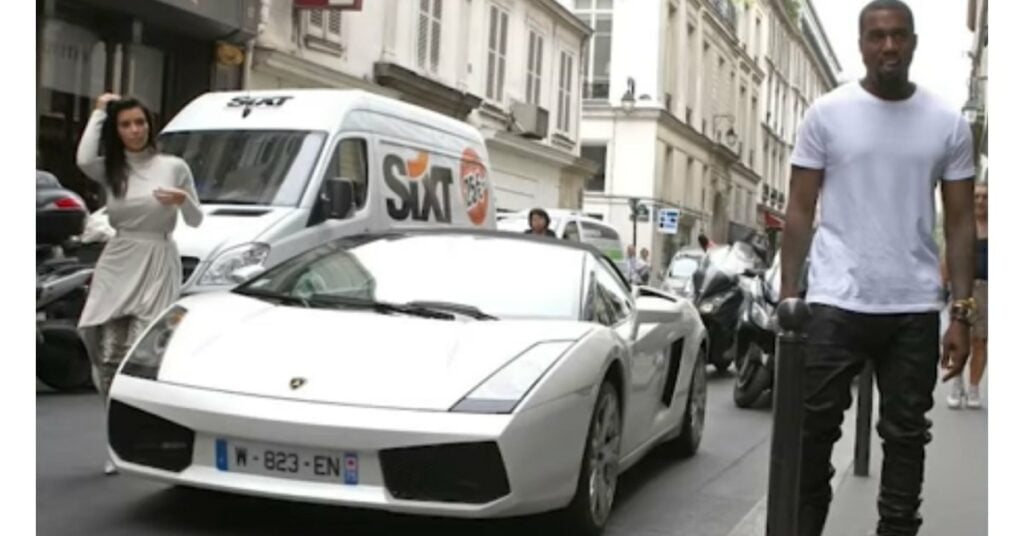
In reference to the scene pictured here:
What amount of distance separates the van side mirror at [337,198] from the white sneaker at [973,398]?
516cm

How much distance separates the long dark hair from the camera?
5559 mm

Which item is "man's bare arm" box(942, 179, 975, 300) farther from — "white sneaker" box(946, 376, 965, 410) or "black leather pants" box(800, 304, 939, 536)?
"white sneaker" box(946, 376, 965, 410)

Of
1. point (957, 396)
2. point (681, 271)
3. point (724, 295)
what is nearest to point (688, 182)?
point (681, 271)

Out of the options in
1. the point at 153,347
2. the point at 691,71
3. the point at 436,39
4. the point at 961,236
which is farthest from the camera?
the point at 691,71

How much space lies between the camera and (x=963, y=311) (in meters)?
3.88

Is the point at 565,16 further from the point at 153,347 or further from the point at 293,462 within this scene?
the point at 293,462

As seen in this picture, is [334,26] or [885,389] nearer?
[885,389]

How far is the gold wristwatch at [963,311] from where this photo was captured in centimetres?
388

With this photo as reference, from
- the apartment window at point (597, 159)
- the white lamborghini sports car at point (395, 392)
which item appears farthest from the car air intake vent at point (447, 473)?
the apartment window at point (597, 159)

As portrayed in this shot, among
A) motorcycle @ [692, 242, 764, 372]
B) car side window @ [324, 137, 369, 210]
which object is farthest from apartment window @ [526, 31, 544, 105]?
car side window @ [324, 137, 369, 210]

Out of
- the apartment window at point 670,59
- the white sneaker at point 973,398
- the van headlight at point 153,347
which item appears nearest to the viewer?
the van headlight at point 153,347

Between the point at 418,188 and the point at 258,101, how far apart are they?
1.71 m

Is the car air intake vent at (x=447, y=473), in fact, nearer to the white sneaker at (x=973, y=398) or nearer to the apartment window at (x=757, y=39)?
the white sneaker at (x=973, y=398)
